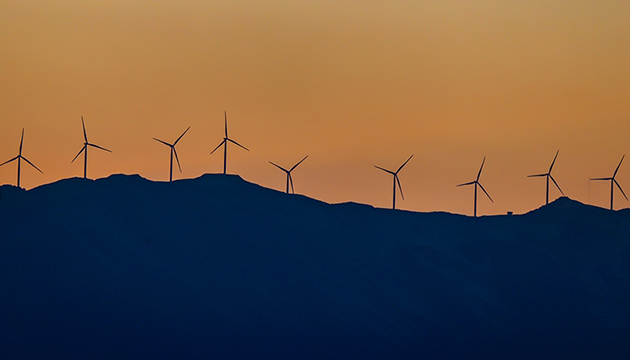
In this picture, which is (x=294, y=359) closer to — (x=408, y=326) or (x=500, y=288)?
(x=408, y=326)

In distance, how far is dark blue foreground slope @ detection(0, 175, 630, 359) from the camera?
252ft

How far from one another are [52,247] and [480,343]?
3686 centimetres

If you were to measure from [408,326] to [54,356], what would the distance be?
32.1 meters

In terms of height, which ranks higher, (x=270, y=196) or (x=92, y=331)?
(x=270, y=196)

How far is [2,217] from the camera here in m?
86.3

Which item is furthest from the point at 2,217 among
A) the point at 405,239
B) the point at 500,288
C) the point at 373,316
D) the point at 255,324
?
the point at 500,288

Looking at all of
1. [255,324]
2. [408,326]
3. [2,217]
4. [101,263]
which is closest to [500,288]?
[408,326]

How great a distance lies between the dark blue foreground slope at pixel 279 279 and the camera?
3027 inches

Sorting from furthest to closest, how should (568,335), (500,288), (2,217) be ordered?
1. (500,288)
2. (568,335)
3. (2,217)

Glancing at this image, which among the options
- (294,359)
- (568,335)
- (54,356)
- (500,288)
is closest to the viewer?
(54,356)

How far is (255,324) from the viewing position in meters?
81.4

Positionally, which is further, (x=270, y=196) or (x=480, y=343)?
(x=270, y=196)

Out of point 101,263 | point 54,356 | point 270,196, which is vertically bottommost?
point 54,356

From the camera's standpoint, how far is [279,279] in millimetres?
88875
